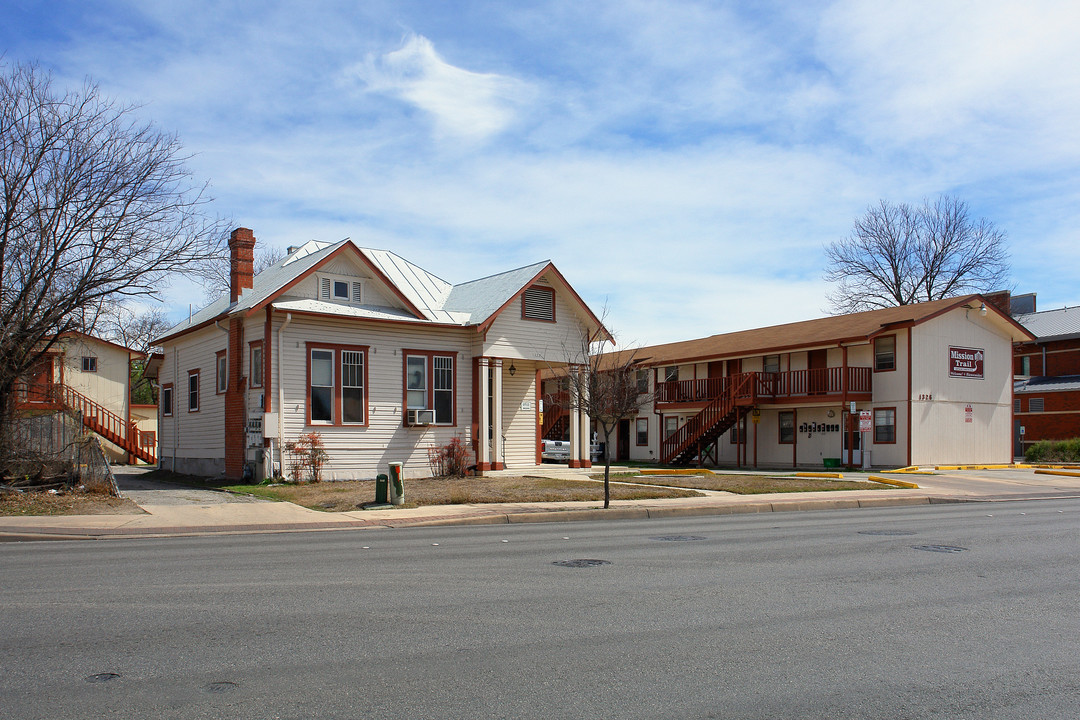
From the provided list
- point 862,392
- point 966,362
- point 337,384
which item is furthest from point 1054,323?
point 337,384

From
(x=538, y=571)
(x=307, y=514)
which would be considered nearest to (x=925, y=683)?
(x=538, y=571)

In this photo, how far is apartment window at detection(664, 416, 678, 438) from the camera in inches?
1847

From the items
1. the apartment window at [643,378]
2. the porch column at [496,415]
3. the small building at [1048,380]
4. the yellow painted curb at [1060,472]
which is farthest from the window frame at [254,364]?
the small building at [1048,380]

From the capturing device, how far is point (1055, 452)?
44.2 m

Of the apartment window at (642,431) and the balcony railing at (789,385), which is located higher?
the balcony railing at (789,385)

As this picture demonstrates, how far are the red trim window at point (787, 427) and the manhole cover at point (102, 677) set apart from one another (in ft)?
122

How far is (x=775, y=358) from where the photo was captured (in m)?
42.1

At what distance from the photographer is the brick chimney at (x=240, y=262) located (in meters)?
28.8

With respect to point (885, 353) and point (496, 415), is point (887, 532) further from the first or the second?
point (885, 353)

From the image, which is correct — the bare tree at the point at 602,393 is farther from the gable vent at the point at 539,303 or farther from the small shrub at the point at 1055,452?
the small shrub at the point at 1055,452

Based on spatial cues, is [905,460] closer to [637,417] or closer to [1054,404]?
[637,417]

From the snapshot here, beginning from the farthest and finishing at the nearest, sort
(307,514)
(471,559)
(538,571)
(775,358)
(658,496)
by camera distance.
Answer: (775,358) < (658,496) < (307,514) < (471,559) < (538,571)

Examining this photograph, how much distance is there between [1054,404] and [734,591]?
54.6m

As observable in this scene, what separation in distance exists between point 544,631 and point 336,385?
19149 mm
